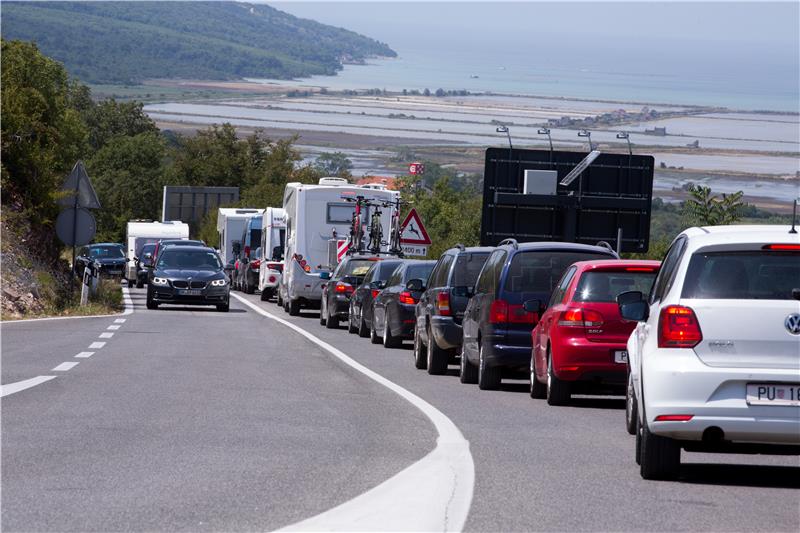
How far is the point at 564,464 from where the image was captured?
1056 centimetres

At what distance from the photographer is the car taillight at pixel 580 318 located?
50.7 ft

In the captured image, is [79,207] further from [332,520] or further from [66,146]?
[332,520]

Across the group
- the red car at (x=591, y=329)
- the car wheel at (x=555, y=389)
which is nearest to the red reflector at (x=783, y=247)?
the red car at (x=591, y=329)

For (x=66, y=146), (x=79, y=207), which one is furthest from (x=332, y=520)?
(x=66, y=146)

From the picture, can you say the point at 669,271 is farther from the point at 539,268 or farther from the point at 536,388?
the point at 539,268

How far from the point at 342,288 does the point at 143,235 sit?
37.5 m

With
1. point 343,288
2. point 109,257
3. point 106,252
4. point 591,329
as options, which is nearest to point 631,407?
point 591,329

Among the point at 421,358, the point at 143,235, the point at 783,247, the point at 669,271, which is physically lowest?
the point at 143,235

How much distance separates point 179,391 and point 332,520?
24.9 ft

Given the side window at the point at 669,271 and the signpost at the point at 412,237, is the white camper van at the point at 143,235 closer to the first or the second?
the signpost at the point at 412,237

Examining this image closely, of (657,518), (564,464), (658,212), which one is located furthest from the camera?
(658,212)

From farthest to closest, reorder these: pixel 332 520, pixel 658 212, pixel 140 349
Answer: pixel 658 212, pixel 140 349, pixel 332 520

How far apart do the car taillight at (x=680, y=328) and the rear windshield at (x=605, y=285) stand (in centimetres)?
578

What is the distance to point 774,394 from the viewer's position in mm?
9508
